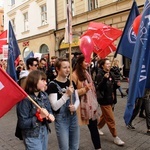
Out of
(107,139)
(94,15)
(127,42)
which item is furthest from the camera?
(94,15)

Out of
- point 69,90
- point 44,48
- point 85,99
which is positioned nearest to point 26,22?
point 44,48

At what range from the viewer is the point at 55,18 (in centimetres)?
2078

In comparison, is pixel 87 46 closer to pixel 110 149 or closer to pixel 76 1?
pixel 110 149

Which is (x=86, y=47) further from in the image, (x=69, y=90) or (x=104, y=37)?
(x=69, y=90)

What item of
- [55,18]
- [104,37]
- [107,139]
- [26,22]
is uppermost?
[26,22]

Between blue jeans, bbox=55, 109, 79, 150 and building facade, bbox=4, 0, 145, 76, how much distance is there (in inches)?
449

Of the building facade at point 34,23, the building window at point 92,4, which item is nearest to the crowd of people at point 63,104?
the building window at point 92,4

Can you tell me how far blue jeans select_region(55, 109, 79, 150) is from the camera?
3.21 metres

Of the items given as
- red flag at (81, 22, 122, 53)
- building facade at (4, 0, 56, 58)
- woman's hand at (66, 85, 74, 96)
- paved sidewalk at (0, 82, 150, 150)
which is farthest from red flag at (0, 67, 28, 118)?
building facade at (4, 0, 56, 58)

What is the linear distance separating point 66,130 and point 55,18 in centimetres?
1837

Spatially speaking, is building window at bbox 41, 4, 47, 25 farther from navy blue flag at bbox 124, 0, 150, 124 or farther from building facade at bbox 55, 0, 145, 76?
navy blue flag at bbox 124, 0, 150, 124

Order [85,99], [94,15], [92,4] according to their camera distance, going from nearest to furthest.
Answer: [85,99] < [94,15] < [92,4]

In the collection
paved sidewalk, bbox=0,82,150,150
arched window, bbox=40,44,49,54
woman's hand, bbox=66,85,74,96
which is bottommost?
paved sidewalk, bbox=0,82,150,150

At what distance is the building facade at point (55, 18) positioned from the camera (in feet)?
49.2
